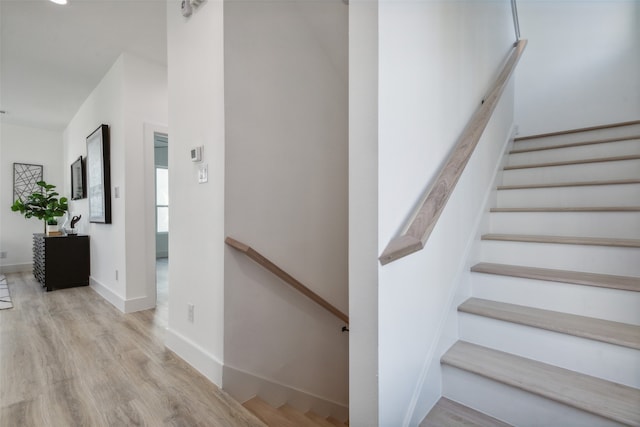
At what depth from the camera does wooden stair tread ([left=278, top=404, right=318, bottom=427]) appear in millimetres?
1784

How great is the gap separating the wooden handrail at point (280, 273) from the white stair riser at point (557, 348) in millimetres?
1025

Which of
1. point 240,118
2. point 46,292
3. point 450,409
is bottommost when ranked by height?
point 46,292

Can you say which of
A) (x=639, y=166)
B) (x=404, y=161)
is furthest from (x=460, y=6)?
(x=639, y=166)

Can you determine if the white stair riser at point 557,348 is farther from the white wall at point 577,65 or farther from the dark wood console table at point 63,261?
the dark wood console table at point 63,261

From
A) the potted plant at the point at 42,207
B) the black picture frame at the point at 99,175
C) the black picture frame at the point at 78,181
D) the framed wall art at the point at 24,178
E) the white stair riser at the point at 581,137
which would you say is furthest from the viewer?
the framed wall art at the point at 24,178

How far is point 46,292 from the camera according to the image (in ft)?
12.7

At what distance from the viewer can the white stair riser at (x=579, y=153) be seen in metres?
2.05

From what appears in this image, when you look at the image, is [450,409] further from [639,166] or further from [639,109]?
[639,109]

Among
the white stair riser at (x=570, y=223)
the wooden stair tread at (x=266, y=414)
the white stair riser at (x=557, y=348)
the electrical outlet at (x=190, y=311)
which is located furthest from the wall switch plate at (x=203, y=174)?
the white stair riser at (x=570, y=223)

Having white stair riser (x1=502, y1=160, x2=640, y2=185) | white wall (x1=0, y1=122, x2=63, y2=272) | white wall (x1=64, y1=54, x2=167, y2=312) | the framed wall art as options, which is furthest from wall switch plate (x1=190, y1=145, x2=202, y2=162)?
the framed wall art

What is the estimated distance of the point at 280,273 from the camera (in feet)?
6.33

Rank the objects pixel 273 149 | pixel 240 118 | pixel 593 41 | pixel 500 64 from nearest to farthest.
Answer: pixel 240 118 → pixel 273 149 → pixel 500 64 → pixel 593 41

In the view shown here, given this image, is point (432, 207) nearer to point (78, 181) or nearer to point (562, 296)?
point (562, 296)

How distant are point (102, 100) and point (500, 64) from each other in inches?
170
